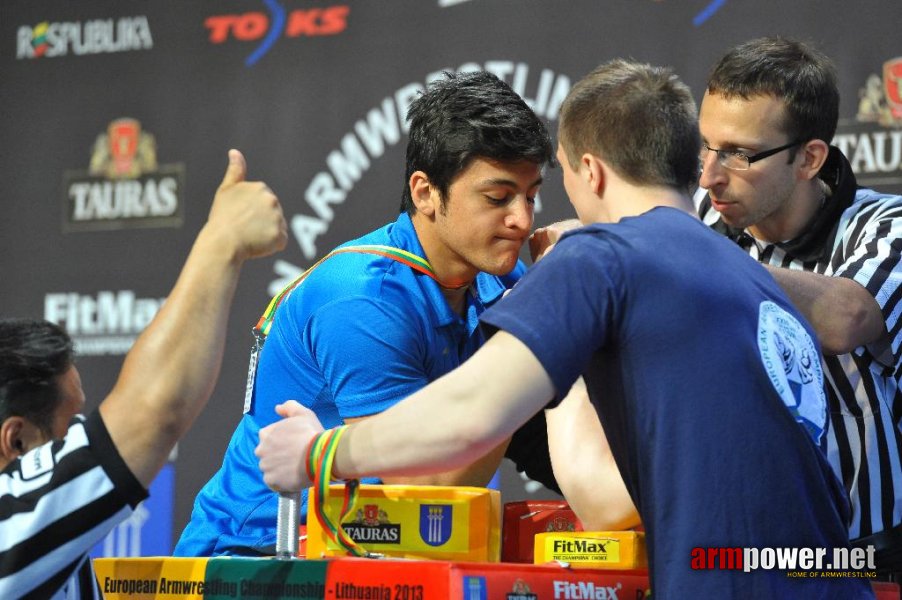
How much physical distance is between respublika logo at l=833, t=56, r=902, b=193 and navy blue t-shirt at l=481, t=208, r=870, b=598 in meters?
2.11

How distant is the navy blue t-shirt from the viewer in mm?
1339

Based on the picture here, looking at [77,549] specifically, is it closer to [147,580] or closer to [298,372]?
[147,580]

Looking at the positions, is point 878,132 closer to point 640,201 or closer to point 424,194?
point 424,194

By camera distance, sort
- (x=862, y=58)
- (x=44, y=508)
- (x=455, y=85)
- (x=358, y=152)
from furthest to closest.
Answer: (x=358, y=152), (x=862, y=58), (x=455, y=85), (x=44, y=508)

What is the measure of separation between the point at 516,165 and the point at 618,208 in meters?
0.61

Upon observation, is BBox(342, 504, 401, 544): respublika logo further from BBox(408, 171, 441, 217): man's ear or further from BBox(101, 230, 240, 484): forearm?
BBox(408, 171, 441, 217): man's ear

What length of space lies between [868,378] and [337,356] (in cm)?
92

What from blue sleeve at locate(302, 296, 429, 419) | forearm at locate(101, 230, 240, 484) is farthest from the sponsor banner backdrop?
forearm at locate(101, 230, 240, 484)

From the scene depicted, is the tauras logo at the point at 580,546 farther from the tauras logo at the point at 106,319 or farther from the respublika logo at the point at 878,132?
the tauras logo at the point at 106,319

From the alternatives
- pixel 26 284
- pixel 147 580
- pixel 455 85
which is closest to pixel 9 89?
pixel 26 284

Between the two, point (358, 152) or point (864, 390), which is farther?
point (358, 152)

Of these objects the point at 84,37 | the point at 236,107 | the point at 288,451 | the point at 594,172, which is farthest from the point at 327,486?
the point at 84,37

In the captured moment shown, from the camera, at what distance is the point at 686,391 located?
4.46ft

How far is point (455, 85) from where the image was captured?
7.35 feet
